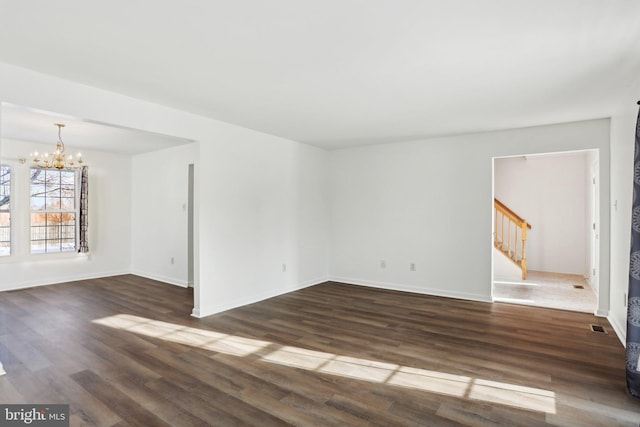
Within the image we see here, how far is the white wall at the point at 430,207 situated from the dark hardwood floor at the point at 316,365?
31.8 inches

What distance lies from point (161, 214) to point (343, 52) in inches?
207

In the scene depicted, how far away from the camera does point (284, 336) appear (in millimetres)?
3584

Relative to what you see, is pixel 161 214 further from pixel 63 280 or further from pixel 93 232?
pixel 63 280

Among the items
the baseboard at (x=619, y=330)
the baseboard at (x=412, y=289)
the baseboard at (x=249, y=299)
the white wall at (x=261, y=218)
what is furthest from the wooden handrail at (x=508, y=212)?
the baseboard at (x=249, y=299)

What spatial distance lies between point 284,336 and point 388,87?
2.68 meters

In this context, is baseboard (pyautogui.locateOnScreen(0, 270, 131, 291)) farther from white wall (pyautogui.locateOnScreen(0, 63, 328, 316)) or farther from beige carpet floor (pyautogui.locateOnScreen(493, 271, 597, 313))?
beige carpet floor (pyautogui.locateOnScreen(493, 271, 597, 313))

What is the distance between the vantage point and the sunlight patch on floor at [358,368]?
2.40 metres

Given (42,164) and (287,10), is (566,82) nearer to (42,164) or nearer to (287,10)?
(287,10)

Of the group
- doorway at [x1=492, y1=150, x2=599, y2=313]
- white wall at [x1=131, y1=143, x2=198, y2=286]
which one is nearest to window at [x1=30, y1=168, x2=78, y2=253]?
white wall at [x1=131, y1=143, x2=198, y2=286]

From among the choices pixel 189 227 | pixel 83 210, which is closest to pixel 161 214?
pixel 189 227

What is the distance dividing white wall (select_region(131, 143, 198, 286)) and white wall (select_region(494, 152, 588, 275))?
658 centimetres

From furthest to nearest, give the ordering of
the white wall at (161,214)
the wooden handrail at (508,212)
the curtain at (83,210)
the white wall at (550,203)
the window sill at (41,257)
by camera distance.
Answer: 1. the wooden handrail at (508,212)
2. the white wall at (550,203)
3. the curtain at (83,210)
4. the white wall at (161,214)
5. the window sill at (41,257)

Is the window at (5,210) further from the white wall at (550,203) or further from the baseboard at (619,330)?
the white wall at (550,203)

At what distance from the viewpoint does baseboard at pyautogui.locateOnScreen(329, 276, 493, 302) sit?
505 cm
